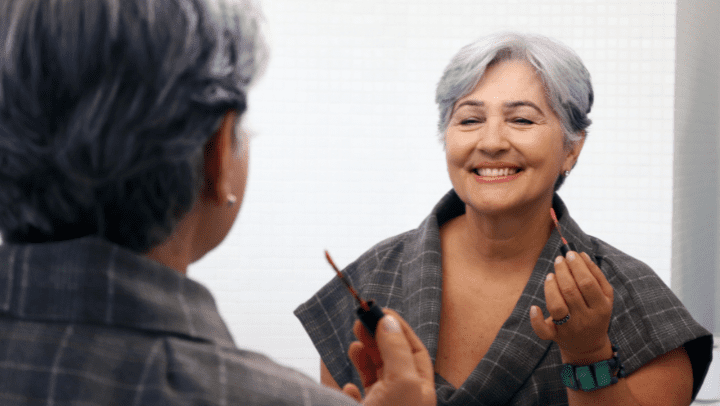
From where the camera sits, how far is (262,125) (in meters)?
2.11

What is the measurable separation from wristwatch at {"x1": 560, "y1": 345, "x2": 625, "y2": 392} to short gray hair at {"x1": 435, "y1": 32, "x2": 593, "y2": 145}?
0.38 meters

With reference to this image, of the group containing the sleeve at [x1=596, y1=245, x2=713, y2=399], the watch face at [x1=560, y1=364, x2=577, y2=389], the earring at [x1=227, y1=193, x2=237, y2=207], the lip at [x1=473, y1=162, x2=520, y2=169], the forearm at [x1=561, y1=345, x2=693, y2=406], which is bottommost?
the forearm at [x1=561, y1=345, x2=693, y2=406]

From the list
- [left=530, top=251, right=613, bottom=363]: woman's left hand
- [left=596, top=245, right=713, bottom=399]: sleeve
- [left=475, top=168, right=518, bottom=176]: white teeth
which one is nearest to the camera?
[left=530, top=251, right=613, bottom=363]: woman's left hand

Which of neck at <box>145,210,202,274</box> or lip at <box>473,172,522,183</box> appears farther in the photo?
lip at <box>473,172,522,183</box>

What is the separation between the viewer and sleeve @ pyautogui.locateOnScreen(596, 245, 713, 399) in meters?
0.99

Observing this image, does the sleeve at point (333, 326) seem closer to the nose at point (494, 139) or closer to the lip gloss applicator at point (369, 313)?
the nose at point (494, 139)

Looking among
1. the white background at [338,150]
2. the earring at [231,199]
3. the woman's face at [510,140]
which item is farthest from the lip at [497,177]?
the white background at [338,150]

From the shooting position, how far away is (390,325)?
0.61 m

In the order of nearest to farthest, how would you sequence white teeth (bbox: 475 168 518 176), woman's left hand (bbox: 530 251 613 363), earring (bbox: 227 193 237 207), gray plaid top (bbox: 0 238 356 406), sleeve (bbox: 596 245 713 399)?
1. gray plaid top (bbox: 0 238 356 406)
2. earring (bbox: 227 193 237 207)
3. woman's left hand (bbox: 530 251 613 363)
4. sleeve (bbox: 596 245 713 399)
5. white teeth (bbox: 475 168 518 176)

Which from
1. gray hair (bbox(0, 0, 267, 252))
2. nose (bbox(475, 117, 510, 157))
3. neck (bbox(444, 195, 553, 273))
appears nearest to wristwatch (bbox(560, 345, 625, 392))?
neck (bbox(444, 195, 553, 273))

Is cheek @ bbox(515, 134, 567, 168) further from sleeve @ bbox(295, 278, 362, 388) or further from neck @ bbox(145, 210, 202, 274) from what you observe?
neck @ bbox(145, 210, 202, 274)

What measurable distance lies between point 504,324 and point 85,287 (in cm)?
76

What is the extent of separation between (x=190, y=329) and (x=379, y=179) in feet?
5.53

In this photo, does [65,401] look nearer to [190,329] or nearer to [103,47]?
[190,329]
